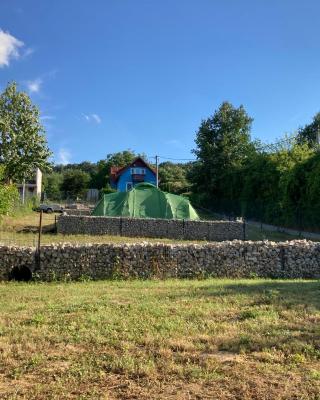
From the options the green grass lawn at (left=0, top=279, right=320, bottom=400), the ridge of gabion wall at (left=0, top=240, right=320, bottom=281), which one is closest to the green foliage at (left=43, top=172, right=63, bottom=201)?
the ridge of gabion wall at (left=0, top=240, right=320, bottom=281)

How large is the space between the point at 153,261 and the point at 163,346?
644 centimetres

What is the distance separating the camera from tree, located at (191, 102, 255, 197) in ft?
155

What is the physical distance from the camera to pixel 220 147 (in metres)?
47.8

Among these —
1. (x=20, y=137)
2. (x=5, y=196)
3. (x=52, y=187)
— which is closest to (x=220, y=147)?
(x=20, y=137)

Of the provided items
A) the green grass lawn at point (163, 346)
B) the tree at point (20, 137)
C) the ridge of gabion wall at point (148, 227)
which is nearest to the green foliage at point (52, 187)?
the tree at point (20, 137)

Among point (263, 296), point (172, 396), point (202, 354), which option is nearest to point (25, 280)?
point (263, 296)

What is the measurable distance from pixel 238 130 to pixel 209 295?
140 feet

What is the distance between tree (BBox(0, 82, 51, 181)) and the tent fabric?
64.5ft

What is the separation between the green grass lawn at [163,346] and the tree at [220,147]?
38.7 meters

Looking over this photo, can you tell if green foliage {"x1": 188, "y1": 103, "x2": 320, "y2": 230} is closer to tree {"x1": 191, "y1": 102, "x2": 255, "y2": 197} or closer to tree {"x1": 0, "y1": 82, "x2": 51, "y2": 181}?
tree {"x1": 191, "y1": 102, "x2": 255, "y2": 197}

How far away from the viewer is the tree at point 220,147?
47156 millimetres

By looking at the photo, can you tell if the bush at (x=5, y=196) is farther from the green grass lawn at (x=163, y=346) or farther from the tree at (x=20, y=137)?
the tree at (x=20, y=137)

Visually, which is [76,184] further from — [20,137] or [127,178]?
[20,137]

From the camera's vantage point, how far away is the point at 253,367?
476 cm
